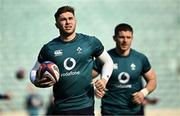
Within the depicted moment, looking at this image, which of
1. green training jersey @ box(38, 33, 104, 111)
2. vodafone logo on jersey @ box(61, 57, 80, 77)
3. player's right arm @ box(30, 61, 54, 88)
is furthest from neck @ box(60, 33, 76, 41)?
player's right arm @ box(30, 61, 54, 88)

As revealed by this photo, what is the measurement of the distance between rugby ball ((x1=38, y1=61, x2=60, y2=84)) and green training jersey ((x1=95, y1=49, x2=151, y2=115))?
2284 millimetres

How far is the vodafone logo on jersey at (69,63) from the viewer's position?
7.98 metres

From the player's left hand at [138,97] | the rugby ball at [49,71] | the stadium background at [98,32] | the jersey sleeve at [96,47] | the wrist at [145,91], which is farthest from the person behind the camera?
the stadium background at [98,32]

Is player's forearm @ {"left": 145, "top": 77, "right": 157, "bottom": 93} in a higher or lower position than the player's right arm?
lower

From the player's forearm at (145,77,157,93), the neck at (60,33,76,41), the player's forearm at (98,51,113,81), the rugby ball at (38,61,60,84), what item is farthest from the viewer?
the player's forearm at (145,77,157,93)

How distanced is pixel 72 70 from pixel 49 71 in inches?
12.7

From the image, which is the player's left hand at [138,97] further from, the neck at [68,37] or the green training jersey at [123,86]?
the neck at [68,37]

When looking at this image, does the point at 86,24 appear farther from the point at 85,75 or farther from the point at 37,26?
the point at 85,75

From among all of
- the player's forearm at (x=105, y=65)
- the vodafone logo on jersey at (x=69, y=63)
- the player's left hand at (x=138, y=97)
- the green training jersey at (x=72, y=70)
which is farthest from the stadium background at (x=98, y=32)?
the vodafone logo on jersey at (x=69, y=63)

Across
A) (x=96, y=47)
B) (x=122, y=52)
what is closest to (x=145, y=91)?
(x=122, y=52)

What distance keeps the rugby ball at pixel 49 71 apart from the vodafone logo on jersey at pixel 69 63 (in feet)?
0.41

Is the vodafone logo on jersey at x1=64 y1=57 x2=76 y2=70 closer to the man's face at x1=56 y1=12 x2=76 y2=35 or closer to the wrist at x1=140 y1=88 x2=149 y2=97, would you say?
the man's face at x1=56 y1=12 x2=76 y2=35

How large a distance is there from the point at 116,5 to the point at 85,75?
18.0 metres

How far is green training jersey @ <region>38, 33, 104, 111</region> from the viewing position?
315 inches
